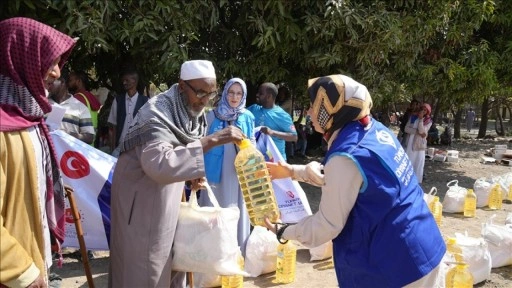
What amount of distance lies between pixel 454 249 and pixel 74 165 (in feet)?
11.3

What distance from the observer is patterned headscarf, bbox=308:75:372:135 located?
88.4 inches

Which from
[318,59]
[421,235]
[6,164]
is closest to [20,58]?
[6,164]

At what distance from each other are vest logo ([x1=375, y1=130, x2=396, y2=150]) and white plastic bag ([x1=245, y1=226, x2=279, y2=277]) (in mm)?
2284

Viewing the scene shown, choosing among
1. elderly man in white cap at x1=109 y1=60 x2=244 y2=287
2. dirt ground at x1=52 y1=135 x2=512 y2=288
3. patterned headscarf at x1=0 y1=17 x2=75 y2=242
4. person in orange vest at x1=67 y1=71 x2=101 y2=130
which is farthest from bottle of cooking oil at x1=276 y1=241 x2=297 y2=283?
patterned headscarf at x1=0 y1=17 x2=75 y2=242

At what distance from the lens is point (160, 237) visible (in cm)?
255

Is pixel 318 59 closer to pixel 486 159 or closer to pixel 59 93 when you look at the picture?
pixel 59 93

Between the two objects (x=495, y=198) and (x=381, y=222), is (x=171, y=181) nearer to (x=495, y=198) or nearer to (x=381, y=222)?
(x=381, y=222)

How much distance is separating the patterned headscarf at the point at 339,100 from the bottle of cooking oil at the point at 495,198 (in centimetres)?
630

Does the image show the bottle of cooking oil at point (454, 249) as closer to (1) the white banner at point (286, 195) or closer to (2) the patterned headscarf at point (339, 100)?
(1) the white banner at point (286, 195)

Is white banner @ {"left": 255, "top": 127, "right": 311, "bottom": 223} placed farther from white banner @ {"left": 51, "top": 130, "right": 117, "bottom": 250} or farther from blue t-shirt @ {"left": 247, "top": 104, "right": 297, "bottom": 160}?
white banner @ {"left": 51, "top": 130, "right": 117, "bottom": 250}

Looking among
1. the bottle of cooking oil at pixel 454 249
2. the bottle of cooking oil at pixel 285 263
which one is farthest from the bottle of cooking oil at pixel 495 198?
the bottle of cooking oil at pixel 285 263

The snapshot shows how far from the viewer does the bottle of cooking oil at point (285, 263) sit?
4352 mm

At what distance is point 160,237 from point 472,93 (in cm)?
837

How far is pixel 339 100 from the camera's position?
88.5 inches
